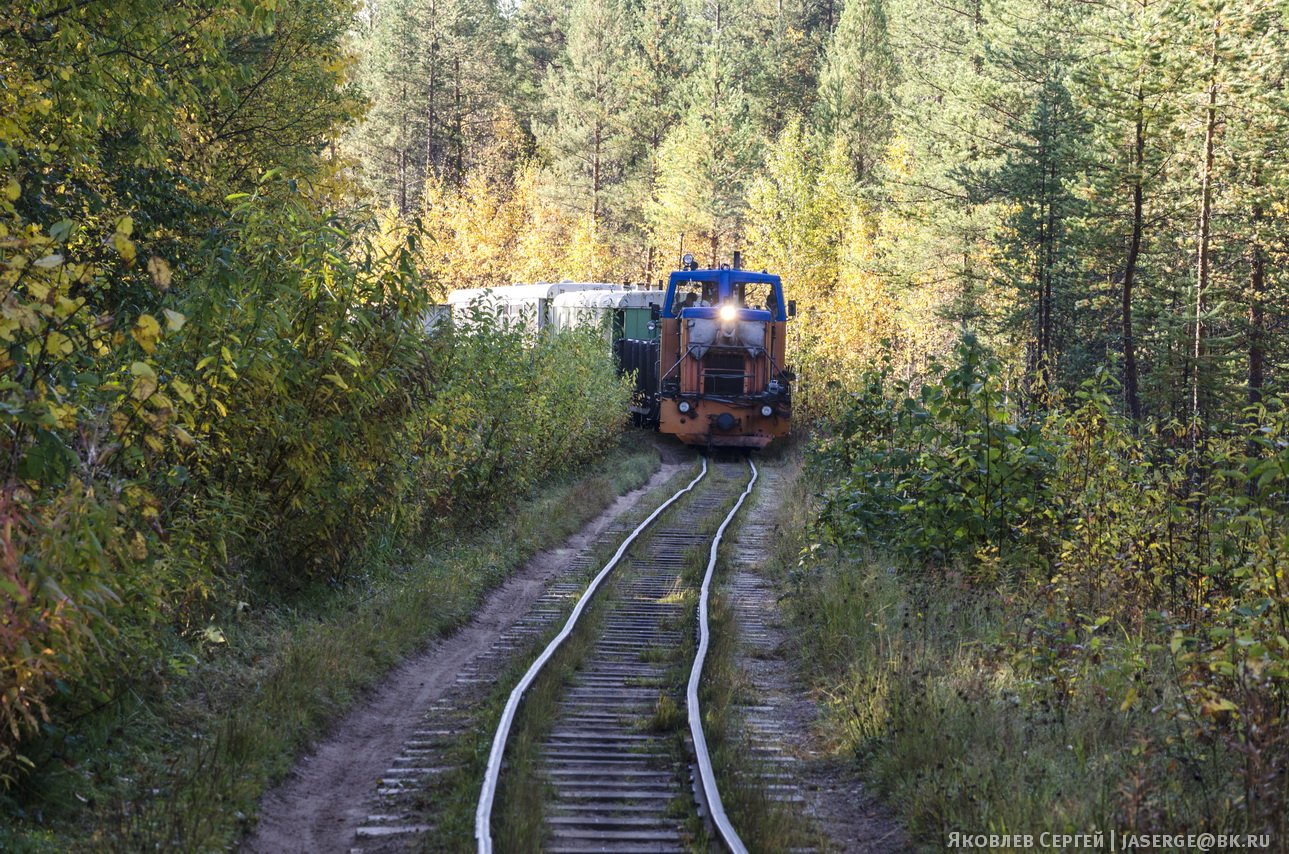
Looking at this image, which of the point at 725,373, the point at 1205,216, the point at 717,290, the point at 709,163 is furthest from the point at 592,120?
the point at 1205,216

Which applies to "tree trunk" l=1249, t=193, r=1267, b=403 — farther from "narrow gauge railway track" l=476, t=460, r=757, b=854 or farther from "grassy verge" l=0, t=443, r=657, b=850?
"grassy verge" l=0, t=443, r=657, b=850

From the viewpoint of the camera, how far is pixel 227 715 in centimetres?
766

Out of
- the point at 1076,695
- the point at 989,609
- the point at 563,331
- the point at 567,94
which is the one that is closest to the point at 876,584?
the point at 989,609

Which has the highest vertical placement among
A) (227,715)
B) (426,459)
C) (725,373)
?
(725,373)

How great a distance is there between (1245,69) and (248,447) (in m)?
25.1

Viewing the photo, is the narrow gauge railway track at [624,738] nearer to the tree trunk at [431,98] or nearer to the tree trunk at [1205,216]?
the tree trunk at [1205,216]

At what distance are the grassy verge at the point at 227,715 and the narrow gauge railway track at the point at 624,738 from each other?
129cm

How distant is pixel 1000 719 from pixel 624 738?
7.87ft

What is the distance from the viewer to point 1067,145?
3006 centimetres

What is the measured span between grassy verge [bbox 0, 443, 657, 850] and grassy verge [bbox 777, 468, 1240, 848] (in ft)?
11.6

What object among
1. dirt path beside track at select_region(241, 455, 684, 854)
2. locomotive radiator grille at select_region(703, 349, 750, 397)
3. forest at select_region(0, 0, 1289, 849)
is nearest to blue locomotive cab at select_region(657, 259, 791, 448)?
locomotive radiator grille at select_region(703, 349, 750, 397)

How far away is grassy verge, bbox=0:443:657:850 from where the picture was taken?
5.98 m

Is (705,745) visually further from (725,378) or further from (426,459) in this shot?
(725,378)

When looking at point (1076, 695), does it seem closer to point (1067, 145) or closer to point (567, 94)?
point (1067, 145)
